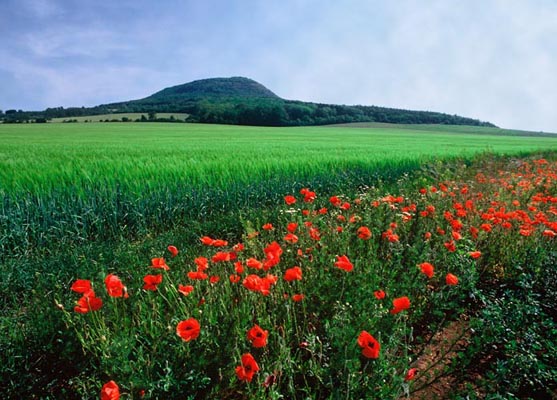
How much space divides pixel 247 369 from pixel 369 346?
51 centimetres

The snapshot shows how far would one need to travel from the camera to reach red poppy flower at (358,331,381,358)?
148 centimetres

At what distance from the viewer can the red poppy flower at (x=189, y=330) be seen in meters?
1.54

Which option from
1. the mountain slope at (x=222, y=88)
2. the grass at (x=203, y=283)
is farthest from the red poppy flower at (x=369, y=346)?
the mountain slope at (x=222, y=88)

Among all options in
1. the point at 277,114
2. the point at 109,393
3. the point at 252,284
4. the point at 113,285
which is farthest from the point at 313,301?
the point at 277,114

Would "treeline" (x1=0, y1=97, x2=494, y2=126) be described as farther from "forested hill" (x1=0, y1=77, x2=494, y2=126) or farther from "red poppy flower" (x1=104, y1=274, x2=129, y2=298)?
"red poppy flower" (x1=104, y1=274, x2=129, y2=298)

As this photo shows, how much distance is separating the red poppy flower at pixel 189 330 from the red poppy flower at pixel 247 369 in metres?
0.23

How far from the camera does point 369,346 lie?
62.6 inches

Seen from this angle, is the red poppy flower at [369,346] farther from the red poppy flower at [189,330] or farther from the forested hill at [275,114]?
the forested hill at [275,114]

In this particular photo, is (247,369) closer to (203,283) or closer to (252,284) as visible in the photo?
(252,284)

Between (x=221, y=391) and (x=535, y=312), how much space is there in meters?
2.12

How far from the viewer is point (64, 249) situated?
15.8 feet

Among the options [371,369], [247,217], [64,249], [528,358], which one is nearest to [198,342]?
[371,369]

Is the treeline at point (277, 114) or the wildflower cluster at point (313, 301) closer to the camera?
the wildflower cluster at point (313, 301)

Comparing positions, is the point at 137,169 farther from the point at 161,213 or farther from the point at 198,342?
the point at 198,342
